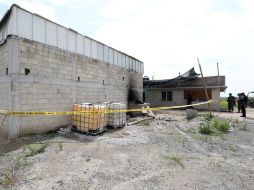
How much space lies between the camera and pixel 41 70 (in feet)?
29.8

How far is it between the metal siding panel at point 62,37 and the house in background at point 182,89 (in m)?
15.9

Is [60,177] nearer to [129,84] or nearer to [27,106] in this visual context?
[27,106]

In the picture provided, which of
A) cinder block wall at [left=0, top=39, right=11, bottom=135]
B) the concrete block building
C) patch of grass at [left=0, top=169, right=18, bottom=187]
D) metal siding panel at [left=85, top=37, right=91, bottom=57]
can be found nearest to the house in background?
the concrete block building

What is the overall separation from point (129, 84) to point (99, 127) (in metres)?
7.94

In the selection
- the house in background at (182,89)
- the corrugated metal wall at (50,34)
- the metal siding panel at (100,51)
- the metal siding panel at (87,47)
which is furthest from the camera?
the house in background at (182,89)

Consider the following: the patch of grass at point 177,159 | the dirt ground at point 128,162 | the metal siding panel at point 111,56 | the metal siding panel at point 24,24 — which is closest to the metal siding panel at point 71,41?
the metal siding panel at point 24,24

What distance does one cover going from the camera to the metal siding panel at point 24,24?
834 centimetres

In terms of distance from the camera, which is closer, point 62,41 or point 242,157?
point 242,157

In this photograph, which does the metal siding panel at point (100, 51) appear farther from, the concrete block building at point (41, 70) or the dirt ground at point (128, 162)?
the dirt ground at point (128, 162)

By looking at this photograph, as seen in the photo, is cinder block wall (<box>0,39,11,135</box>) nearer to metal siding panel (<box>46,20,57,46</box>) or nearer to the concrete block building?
the concrete block building

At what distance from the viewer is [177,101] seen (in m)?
24.0

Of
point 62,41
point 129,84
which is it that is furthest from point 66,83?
point 129,84

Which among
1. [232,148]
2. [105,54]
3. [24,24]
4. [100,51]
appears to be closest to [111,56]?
[105,54]

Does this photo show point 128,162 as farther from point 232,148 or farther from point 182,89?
point 182,89
